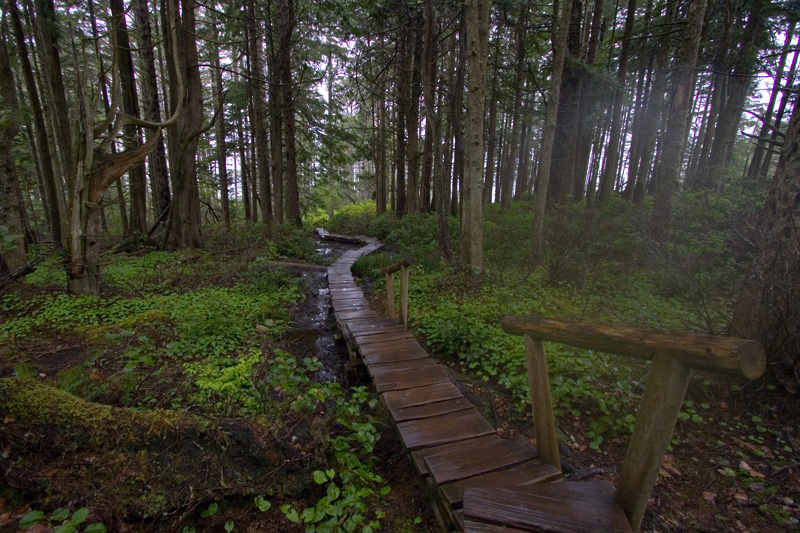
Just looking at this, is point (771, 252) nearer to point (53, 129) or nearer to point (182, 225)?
point (182, 225)

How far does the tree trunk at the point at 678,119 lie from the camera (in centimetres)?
869

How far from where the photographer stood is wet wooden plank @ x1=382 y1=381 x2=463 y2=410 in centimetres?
404

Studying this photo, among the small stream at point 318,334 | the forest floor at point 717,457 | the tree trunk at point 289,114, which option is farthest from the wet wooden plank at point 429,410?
the tree trunk at point 289,114

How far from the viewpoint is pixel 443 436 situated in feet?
11.3

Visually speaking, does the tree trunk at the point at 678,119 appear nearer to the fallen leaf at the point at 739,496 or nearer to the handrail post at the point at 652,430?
the fallen leaf at the point at 739,496

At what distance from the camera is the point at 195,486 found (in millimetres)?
2387

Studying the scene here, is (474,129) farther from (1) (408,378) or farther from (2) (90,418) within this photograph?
(2) (90,418)

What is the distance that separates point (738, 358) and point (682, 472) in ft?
9.40

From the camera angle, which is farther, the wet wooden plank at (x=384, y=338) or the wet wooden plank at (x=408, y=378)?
the wet wooden plank at (x=384, y=338)

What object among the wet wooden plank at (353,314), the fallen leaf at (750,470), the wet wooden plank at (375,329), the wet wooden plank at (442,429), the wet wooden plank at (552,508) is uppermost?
the wet wooden plank at (552,508)

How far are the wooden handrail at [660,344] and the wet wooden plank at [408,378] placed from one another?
2186 millimetres

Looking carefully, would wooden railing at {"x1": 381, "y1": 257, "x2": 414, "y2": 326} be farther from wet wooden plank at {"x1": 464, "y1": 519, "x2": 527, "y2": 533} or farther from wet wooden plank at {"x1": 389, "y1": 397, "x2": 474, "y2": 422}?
wet wooden plank at {"x1": 464, "y1": 519, "x2": 527, "y2": 533}

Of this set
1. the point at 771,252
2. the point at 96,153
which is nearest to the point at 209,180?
the point at 96,153

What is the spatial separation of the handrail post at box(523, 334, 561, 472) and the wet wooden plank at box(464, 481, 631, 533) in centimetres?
48
